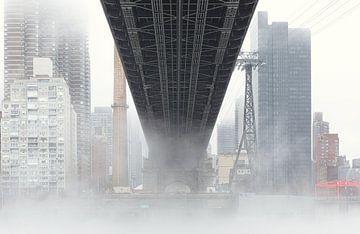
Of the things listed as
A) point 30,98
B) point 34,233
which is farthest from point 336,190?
point 34,233

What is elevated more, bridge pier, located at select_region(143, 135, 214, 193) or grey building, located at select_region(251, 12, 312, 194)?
grey building, located at select_region(251, 12, 312, 194)

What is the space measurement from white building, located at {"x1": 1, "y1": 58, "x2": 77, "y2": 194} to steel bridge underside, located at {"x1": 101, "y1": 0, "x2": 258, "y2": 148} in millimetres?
50615

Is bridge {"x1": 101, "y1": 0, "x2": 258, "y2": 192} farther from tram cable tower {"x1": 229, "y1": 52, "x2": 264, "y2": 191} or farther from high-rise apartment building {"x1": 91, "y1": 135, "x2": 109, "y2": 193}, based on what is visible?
high-rise apartment building {"x1": 91, "y1": 135, "x2": 109, "y2": 193}

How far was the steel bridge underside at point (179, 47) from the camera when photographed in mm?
28297

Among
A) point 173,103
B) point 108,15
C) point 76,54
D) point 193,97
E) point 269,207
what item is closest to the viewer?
point 108,15

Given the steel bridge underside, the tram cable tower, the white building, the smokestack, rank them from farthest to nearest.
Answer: the smokestack < the white building < the tram cable tower < the steel bridge underside

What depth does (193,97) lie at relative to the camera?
50.8 metres

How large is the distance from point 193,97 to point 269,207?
37125mm

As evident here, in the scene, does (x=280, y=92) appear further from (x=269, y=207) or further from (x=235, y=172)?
(x=269, y=207)

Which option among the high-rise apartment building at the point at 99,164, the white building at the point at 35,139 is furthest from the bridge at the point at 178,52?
the high-rise apartment building at the point at 99,164

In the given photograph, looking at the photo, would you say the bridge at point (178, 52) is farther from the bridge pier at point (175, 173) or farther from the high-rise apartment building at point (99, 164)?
the high-rise apartment building at point (99, 164)

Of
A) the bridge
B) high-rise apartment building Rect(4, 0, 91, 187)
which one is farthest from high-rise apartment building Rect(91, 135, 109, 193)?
the bridge

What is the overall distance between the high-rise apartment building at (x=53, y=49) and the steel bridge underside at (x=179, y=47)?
80.5m

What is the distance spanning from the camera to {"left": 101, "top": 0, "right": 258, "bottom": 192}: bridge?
28438mm
